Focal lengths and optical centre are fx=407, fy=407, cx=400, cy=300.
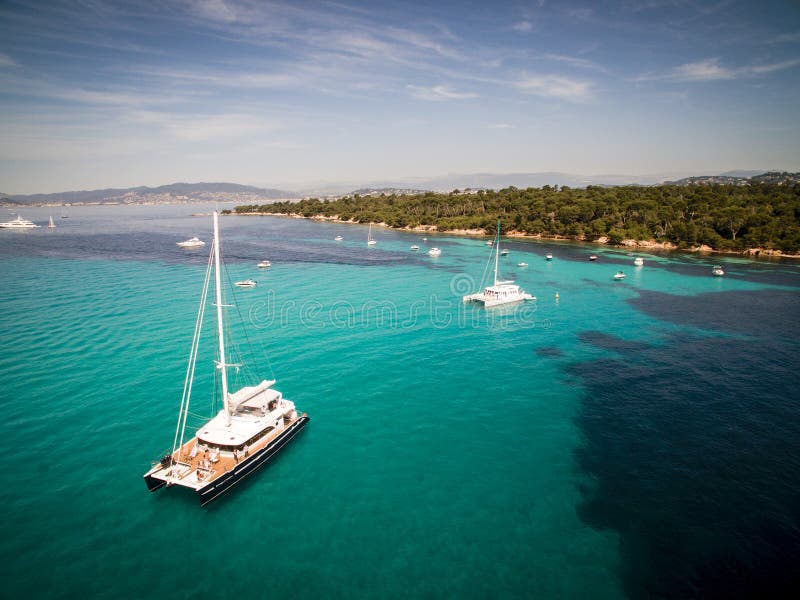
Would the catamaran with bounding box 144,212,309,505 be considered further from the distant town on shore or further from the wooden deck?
the distant town on shore

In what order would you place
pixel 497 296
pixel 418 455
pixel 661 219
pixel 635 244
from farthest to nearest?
pixel 661 219 → pixel 635 244 → pixel 497 296 → pixel 418 455

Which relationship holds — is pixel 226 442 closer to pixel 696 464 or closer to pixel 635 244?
pixel 696 464

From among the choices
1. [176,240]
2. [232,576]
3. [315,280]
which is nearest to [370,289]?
[315,280]

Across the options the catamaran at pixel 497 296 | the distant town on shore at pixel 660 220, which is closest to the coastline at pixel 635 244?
the distant town on shore at pixel 660 220

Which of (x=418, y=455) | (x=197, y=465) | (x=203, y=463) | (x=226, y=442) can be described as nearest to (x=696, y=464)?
(x=418, y=455)

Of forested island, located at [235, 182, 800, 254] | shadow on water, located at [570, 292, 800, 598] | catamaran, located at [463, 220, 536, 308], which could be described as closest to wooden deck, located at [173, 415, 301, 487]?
shadow on water, located at [570, 292, 800, 598]

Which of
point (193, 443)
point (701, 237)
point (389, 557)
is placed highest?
point (701, 237)

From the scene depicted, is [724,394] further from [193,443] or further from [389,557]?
[193,443]
